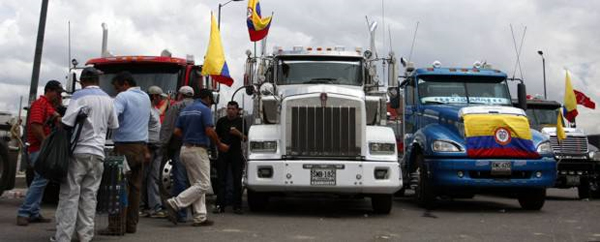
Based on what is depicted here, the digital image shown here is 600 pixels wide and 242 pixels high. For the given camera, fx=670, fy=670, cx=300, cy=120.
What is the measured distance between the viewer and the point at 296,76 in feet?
37.9

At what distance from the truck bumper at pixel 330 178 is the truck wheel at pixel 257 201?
94 centimetres

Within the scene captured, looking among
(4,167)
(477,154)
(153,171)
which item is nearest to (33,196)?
(153,171)

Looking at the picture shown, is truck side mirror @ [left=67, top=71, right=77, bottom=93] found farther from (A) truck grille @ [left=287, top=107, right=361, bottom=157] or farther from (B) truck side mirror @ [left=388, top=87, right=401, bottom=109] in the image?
(B) truck side mirror @ [left=388, top=87, right=401, bottom=109]

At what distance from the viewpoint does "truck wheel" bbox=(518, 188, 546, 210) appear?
11547 mm

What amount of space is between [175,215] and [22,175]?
10870 millimetres

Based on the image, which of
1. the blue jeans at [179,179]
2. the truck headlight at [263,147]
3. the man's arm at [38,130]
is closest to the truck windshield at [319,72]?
the truck headlight at [263,147]

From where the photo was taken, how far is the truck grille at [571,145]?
1530 centimetres

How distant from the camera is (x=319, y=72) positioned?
452 inches

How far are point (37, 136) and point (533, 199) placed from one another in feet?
27.1

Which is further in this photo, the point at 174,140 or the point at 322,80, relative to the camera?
the point at 322,80

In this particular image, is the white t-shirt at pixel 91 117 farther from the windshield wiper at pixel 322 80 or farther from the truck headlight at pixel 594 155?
the truck headlight at pixel 594 155

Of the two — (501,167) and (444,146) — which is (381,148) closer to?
(444,146)

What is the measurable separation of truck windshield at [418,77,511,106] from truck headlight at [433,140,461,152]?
1668mm

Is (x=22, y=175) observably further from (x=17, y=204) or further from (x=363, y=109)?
(x=363, y=109)
